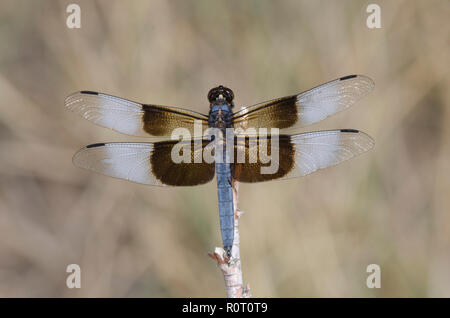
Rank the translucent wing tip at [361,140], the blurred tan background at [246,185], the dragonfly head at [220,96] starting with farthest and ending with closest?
the blurred tan background at [246,185] < the dragonfly head at [220,96] < the translucent wing tip at [361,140]

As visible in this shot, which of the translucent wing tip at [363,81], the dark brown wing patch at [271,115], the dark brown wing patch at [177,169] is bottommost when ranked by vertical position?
the dark brown wing patch at [177,169]

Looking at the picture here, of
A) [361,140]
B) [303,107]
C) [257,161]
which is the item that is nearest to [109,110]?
[257,161]

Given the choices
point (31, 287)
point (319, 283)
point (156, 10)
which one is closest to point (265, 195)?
point (319, 283)

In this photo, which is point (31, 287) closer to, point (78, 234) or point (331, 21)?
point (78, 234)

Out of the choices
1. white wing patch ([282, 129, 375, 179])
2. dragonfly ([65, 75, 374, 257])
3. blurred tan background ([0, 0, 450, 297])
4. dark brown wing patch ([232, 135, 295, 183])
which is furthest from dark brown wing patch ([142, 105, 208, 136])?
blurred tan background ([0, 0, 450, 297])

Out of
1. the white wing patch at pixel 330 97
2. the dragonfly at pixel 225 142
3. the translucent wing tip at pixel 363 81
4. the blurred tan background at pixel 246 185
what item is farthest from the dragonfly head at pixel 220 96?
the blurred tan background at pixel 246 185

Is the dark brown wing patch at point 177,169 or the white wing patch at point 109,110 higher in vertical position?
the white wing patch at point 109,110

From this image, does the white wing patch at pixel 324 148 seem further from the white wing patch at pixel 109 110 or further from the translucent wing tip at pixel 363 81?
the white wing patch at pixel 109 110
